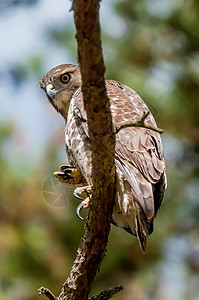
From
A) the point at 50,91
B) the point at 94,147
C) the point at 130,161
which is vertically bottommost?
the point at 130,161

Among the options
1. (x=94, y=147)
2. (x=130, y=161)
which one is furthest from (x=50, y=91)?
(x=94, y=147)

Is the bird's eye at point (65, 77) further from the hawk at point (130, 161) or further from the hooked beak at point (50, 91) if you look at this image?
the hawk at point (130, 161)

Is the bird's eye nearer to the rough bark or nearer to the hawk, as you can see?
Result: the hawk

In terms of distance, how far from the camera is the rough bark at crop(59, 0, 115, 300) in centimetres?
216

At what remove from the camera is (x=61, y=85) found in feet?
14.2

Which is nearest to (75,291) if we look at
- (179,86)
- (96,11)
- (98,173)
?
(98,173)

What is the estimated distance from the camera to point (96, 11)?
211cm

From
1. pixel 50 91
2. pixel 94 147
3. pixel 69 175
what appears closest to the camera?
pixel 94 147

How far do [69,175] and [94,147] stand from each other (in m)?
0.92

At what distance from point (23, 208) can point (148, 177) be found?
4.90 m

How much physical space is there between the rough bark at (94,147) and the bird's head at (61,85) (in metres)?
1.60

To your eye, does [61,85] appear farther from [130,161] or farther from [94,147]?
[94,147]

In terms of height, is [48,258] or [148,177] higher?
[148,177]

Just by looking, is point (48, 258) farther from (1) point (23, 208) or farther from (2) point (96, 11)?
(2) point (96, 11)
